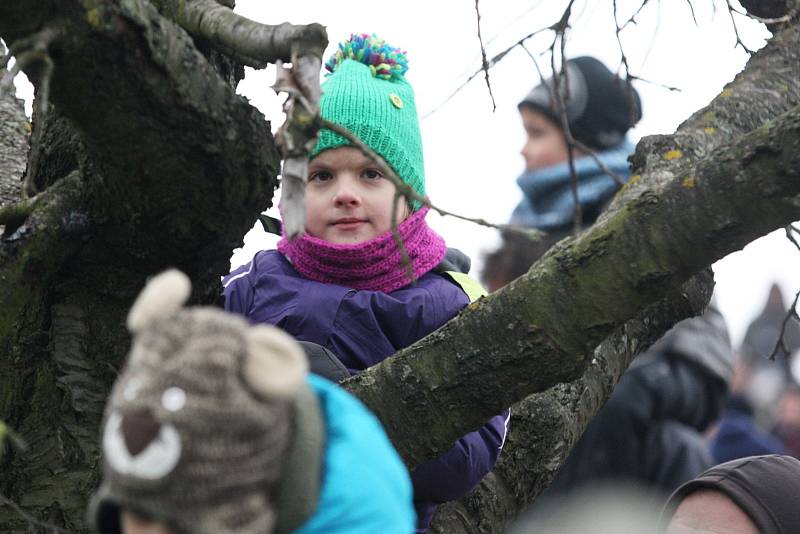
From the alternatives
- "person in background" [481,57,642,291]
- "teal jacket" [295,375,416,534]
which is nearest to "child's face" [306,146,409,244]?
"person in background" [481,57,642,291]

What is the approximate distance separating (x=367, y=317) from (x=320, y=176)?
437 mm

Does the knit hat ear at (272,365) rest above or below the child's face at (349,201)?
below

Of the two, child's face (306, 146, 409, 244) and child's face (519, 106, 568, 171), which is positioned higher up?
child's face (519, 106, 568, 171)

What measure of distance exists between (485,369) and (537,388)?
0.32 feet

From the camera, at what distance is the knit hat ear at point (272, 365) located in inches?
44.3

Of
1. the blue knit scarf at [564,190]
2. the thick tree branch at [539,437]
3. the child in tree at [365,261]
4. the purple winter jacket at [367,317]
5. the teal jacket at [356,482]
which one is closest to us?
the teal jacket at [356,482]

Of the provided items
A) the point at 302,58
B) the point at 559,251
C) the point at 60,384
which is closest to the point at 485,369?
the point at 559,251

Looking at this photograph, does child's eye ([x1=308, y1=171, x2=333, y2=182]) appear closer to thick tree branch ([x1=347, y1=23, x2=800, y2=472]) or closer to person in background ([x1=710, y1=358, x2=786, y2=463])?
thick tree branch ([x1=347, y1=23, x2=800, y2=472])

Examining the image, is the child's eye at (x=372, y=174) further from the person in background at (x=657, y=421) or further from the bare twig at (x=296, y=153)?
the bare twig at (x=296, y=153)

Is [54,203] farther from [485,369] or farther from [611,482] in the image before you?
[611,482]

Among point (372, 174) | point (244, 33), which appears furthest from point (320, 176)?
point (244, 33)

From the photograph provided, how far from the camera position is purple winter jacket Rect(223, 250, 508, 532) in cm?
216

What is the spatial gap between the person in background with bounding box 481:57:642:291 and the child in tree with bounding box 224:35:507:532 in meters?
0.63

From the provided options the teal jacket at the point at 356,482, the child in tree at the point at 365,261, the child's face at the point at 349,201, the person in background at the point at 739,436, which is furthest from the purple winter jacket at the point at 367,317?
the person in background at the point at 739,436
